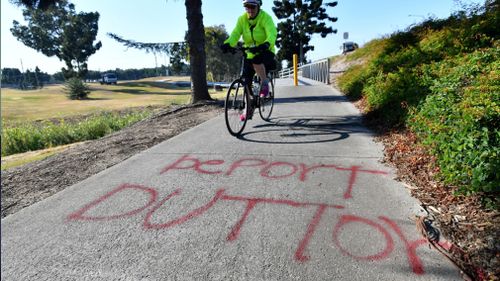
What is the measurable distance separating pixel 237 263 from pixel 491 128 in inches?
97.5

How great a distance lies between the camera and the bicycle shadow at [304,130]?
17.6 feet

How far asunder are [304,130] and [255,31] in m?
1.95

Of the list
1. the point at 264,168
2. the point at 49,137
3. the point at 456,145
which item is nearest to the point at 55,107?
the point at 49,137

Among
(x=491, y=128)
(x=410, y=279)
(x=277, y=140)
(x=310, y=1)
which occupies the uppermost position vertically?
(x=310, y=1)

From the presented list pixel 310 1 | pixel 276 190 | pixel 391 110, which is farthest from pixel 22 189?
pixel 310 1

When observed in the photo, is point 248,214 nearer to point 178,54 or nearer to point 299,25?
point 178,54

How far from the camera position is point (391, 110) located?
5.81 metres

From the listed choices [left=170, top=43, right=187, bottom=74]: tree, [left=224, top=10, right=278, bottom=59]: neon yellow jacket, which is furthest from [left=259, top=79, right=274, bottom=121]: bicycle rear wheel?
[left=170, top=43, right=187, bottom=74]: tree

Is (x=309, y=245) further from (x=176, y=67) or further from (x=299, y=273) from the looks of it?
(x=176, y=67)

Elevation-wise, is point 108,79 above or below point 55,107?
above

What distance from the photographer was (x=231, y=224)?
277 centimetres

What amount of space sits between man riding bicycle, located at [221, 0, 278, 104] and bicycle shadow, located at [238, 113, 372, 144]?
0.98 meters

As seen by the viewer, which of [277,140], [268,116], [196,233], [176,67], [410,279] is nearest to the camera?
[410,279]

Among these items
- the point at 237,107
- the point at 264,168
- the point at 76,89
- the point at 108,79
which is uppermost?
the point at 108,79
